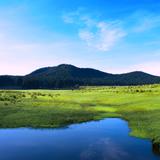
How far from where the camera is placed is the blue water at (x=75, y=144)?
3978 cm

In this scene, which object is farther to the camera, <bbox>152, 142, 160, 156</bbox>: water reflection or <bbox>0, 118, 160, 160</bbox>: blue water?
<bbox>152, 142, 160, 156</bbox>: water reflection

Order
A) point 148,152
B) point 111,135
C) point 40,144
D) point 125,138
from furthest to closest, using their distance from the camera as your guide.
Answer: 1. point 111,135
2. point 125,138
3. point 40,144
4. point 148,152

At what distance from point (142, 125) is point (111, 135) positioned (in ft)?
19.2

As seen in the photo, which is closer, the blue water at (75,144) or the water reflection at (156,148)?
the blue water at (75,144)

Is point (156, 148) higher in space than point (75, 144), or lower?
higher

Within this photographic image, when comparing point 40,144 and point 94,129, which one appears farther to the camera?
point 94,129

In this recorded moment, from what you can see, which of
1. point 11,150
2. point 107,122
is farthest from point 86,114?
point 11,150

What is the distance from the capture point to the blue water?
39.8 meters

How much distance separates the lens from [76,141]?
48.5 m

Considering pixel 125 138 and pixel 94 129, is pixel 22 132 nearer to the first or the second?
pixel 94 129

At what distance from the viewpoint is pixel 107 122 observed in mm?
66625

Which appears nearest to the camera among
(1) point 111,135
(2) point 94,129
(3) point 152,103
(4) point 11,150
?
(4) point 11,150

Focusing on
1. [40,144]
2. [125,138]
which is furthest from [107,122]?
[40,144]

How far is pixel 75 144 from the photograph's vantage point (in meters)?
46.4
